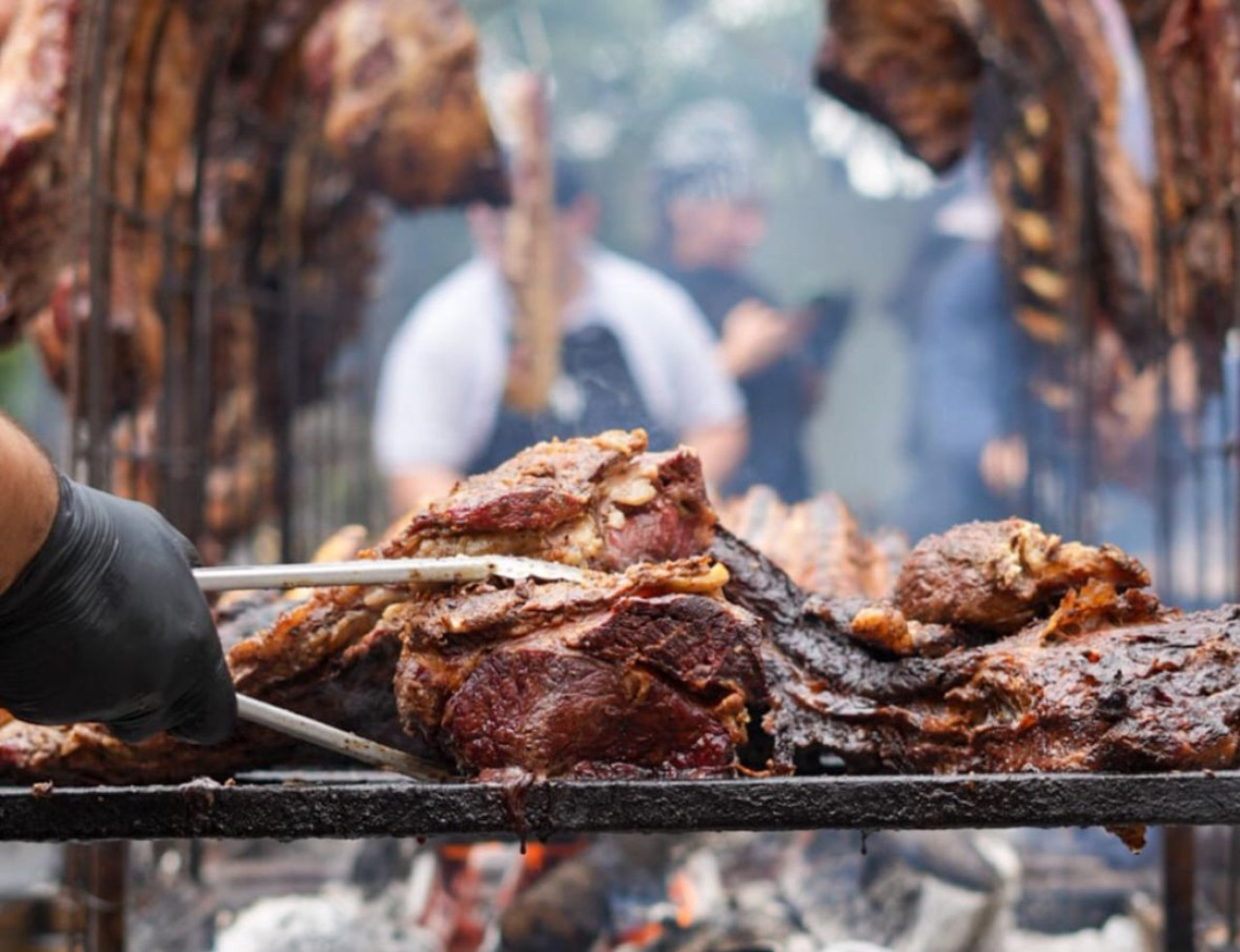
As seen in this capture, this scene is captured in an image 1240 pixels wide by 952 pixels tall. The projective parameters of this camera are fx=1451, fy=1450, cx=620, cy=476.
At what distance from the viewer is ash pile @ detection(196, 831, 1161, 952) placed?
3.99m

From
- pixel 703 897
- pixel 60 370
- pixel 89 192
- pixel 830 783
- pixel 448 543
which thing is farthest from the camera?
pixel 60 370

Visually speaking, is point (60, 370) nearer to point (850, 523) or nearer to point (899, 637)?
point (850, 523)

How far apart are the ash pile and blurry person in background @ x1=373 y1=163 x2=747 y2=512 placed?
4336 mm

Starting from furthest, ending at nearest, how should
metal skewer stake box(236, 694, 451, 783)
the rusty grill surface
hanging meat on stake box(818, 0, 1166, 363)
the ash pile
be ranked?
hanging meat on stake box(818, 0, 1166, 363), the ash pile, metal skewer stake box(236, 694, 451, 783), the rusty grill surface

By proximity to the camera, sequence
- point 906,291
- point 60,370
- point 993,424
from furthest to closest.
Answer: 1. point 906,291
2. point 993,424
3. point 60,370

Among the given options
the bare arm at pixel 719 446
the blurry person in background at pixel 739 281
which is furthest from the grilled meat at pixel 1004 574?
the blurry person in background at pixel 739 281

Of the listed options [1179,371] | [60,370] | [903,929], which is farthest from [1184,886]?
[1179,371]

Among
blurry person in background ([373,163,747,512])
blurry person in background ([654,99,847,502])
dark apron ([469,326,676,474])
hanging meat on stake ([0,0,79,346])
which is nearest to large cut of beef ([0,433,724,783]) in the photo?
hanging meat on stake ([0,0,79,346])

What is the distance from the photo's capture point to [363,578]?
2.17 metres

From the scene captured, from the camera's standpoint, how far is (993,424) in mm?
10086

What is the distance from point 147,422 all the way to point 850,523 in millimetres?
3176

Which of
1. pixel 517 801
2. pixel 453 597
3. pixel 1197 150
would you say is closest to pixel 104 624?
pixel 453 597

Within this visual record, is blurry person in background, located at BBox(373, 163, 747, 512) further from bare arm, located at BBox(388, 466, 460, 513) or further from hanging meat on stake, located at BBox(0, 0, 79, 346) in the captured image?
hanging meat on stake, located at BBox(0, 0, 79, 346)

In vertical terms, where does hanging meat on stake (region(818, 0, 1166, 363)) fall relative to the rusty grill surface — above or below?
above
